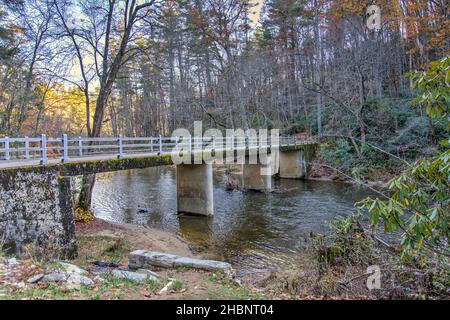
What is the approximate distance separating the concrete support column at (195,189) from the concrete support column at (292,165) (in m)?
11.4

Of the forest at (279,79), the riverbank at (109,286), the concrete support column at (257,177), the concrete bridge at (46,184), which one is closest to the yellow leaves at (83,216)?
the forest at (279,79)

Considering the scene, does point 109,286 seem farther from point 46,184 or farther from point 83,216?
point 83,216

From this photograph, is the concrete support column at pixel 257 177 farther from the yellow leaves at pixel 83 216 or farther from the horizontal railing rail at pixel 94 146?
the yellow leaves at pixel 83 216

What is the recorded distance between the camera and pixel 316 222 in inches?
455

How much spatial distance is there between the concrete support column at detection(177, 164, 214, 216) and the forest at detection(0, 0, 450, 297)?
154 inches

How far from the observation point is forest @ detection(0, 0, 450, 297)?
4.52 metres

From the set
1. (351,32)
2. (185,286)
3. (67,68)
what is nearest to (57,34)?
(67,68)

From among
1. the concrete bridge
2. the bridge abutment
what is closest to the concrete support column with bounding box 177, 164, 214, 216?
the concrete bridge

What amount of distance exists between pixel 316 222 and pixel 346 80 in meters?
15.9

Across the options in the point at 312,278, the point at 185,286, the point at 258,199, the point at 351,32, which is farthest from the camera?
the point at 351,32

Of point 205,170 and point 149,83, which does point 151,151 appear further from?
point 149,83

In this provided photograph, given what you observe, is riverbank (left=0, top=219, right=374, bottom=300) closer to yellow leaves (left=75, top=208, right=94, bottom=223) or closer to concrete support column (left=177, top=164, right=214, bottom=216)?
yellow leaves (left=75, top=208, right=94, bottom=223)

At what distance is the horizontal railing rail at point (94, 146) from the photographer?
23.9 feet

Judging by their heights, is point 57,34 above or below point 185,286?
above
